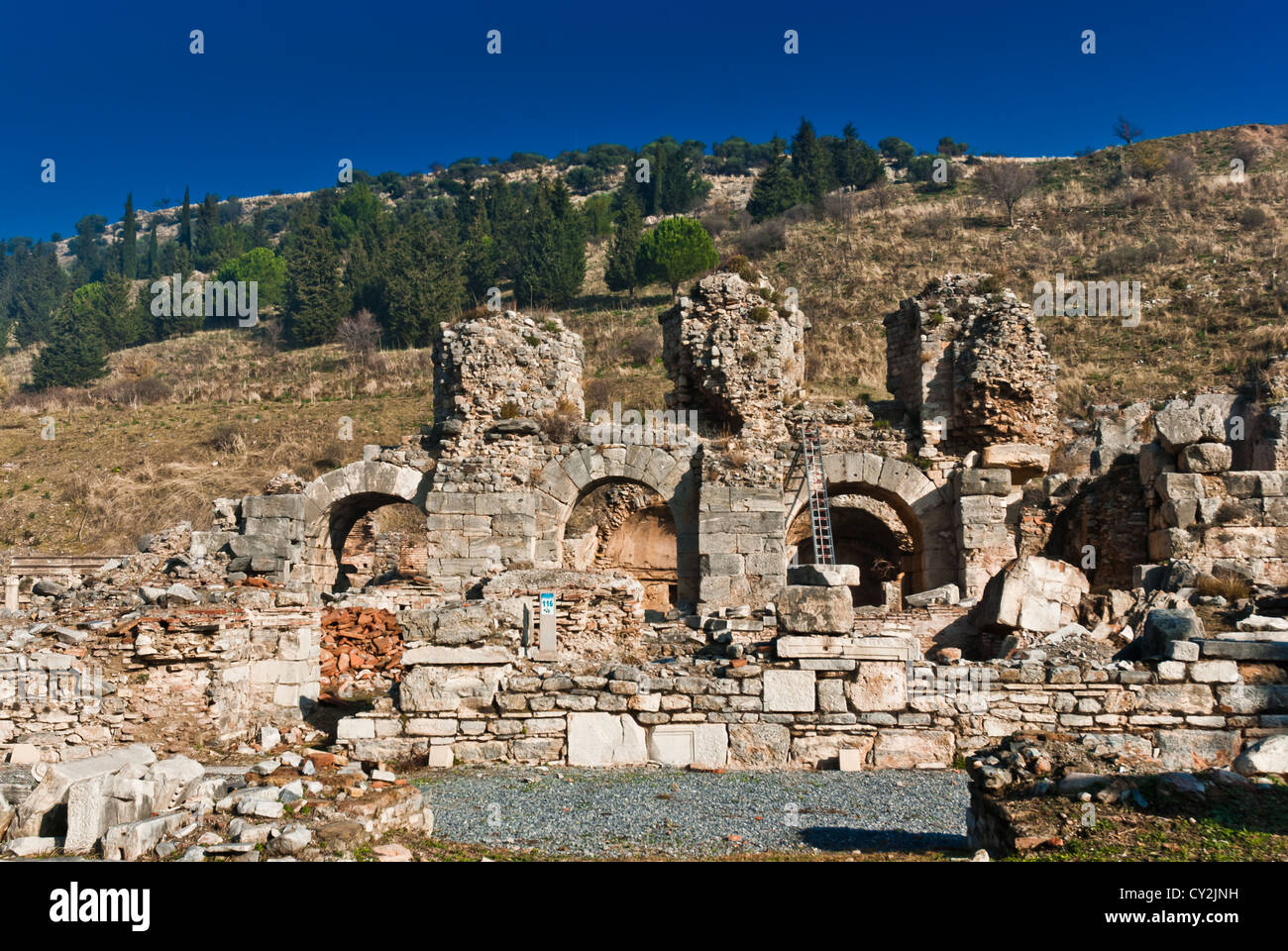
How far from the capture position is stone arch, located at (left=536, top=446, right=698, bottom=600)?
16.2 metres

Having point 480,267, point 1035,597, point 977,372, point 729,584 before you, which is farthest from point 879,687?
point 480,267

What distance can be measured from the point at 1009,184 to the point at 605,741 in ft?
169

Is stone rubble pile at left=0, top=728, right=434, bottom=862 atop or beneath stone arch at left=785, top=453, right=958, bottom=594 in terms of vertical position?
beneath

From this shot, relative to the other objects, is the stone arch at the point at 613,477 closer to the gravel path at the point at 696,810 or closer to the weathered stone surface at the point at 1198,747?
the gravel path at the point at 696,810

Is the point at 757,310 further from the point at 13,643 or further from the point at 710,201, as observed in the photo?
the point at 710,201

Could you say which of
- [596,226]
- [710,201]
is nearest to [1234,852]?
[596,226]

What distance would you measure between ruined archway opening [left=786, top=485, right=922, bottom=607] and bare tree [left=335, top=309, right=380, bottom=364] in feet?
94.2

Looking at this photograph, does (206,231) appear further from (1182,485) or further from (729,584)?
(1182,485)

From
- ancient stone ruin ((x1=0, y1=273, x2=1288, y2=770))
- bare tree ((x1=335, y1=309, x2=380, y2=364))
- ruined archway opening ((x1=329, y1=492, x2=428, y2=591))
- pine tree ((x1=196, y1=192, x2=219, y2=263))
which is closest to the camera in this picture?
ancient stone ruin ((x1=0, y1=273, x2=1288, y2=770))

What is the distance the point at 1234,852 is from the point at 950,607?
890 centimetres

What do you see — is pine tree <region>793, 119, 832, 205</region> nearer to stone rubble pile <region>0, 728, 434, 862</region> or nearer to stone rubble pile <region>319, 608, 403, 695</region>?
stone rubble pile <region>319, 608, 403, 695</region>

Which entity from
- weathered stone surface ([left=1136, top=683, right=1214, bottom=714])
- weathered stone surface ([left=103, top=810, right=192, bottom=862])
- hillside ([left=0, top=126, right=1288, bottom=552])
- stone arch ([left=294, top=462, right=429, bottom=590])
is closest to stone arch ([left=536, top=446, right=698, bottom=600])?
stone arch ([left=294, top=462, right=429, bottom=590])

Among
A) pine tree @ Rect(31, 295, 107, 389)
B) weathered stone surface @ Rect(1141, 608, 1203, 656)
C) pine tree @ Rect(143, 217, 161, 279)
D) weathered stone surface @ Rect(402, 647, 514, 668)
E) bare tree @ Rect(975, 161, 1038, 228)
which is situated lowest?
weathered stone surface @ Rect(402, 647, 514, 668)

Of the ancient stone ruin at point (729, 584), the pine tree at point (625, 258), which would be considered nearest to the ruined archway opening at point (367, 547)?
the ancient stone ruin at point (729, 584)
